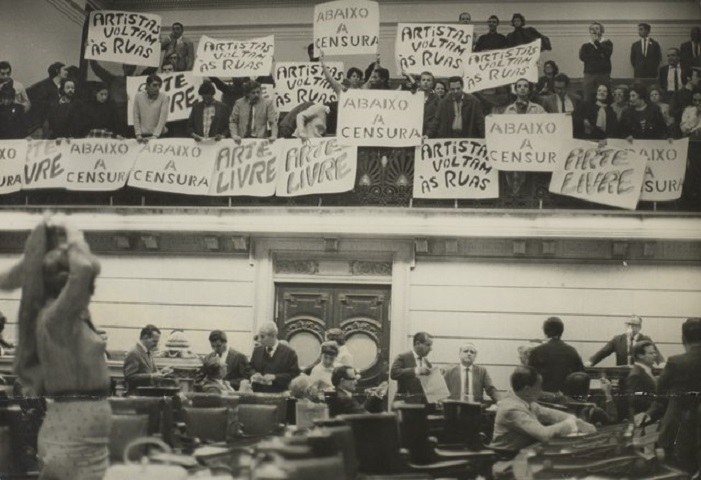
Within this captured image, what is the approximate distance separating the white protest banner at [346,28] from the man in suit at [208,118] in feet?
5.30

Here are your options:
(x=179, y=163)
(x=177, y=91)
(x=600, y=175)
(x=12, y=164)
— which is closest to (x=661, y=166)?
(x=600, y=175)

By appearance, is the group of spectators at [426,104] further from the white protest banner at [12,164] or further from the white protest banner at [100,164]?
the white protest banner at [12,164]

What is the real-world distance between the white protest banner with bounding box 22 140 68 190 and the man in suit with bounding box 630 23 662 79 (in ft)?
25.3

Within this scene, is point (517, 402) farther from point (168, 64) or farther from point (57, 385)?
point (168, 64)

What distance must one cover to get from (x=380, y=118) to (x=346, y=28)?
1.16 metres

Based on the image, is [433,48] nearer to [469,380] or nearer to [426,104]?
[426,104]

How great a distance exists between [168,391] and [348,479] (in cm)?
274

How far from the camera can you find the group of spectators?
1170cm

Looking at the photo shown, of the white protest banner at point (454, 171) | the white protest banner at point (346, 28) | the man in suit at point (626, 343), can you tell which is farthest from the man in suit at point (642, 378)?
the white protest banner at point (346, 28)

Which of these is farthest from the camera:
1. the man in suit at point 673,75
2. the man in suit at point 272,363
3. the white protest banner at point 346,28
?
the man in suit at point 673,75

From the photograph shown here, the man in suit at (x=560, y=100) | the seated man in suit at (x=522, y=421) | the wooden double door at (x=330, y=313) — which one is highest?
the man in suit at (x=560, y=100)

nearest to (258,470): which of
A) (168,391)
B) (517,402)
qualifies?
(517,402)

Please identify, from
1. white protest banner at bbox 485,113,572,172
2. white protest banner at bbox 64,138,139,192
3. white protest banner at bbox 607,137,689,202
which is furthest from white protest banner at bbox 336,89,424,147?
white protest banner at bbox 64,138,139,192

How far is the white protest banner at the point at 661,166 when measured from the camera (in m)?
11.3
